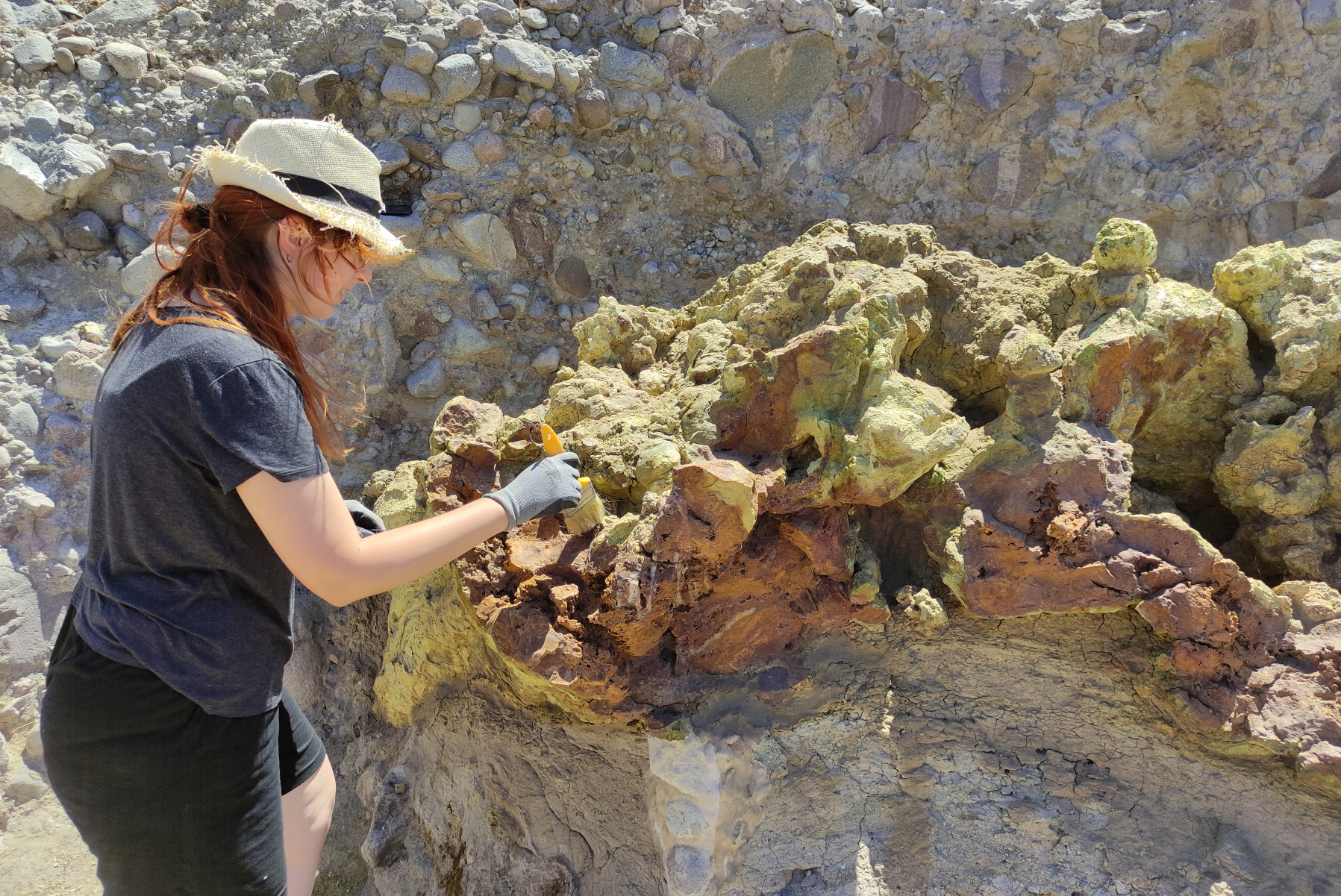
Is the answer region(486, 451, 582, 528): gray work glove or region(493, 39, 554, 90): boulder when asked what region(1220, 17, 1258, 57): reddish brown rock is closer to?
region(493, 39, 554, 90): boulder

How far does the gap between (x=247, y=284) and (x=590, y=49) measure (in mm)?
3002

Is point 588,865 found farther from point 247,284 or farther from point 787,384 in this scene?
point 247,284

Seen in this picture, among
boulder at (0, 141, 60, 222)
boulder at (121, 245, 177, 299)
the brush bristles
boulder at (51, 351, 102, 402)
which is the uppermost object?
the brush bristles

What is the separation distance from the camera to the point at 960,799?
220 centimetres

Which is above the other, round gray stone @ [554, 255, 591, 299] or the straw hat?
the straw hat

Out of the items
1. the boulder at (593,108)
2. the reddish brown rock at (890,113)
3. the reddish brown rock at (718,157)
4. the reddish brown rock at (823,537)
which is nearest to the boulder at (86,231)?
the boulder at (593,108)

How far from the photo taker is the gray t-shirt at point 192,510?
4.17 feet

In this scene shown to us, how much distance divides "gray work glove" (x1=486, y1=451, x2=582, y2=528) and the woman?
25mm

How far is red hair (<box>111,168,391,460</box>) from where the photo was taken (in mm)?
1360

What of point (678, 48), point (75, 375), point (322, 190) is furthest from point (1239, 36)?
point (75, 375)

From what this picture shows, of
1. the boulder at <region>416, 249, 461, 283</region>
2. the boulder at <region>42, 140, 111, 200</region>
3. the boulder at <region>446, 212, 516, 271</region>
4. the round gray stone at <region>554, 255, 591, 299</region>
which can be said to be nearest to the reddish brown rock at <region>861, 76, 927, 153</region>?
the round gray stone at <region>554, 255, 591, 299</region>

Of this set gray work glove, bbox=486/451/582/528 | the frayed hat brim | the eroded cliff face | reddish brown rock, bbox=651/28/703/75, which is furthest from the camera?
reddish brown rock, bbox=651/28/703/75

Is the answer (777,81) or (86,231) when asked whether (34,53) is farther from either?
(777,81)

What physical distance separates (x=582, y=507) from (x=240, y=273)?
836mm
